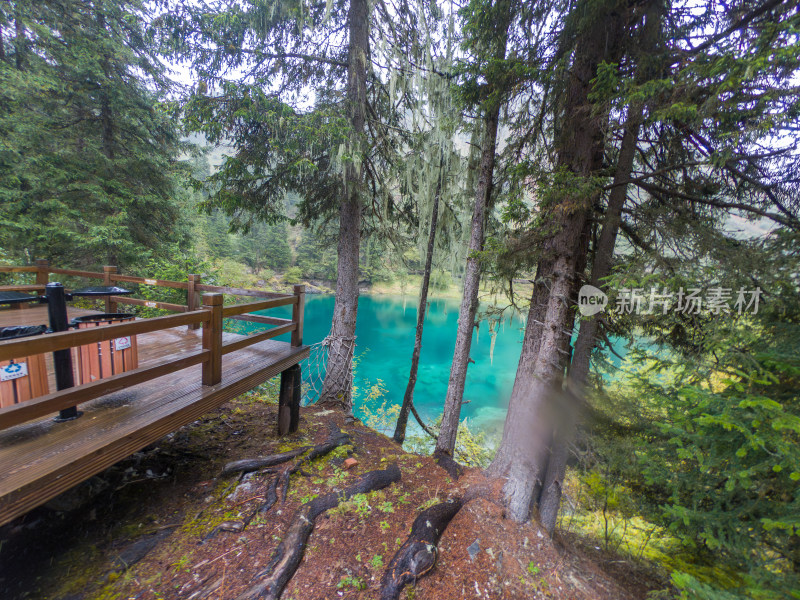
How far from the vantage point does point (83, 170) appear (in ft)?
26.6

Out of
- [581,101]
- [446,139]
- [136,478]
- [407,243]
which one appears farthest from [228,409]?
[581,101]

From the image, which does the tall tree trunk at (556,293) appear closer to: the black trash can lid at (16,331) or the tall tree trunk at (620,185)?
the tall tree trunk at (620,185)

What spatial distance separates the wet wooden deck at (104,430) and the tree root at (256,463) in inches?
38.9

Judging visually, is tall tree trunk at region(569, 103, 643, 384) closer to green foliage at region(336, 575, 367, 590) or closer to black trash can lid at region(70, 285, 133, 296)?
green foliage at region(336, 575, 367, 590)

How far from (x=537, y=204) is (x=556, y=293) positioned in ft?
3.95

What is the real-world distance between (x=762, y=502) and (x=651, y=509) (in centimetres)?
207

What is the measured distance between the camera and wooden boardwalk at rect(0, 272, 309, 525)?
1.74m

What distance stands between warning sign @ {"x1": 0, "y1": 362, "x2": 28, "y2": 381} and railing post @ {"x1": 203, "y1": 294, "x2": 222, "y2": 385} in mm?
1147

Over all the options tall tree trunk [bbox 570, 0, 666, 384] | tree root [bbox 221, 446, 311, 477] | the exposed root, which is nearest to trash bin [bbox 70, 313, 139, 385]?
tree root [bbox 221, 446, 311, 477]

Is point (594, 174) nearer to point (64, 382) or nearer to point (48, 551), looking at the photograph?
point (64, 382)

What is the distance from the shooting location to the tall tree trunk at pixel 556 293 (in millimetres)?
3592

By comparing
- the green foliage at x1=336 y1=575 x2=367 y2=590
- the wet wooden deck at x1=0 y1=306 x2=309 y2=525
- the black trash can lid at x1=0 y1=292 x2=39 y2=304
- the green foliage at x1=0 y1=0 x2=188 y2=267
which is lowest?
Answer: the green foliage at x1=336 y1=575 x2=367 y2=590

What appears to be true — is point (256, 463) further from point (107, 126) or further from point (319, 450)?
point (107, 126)

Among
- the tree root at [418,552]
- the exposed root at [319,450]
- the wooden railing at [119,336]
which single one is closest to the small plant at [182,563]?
the exposed root at [319,450]
